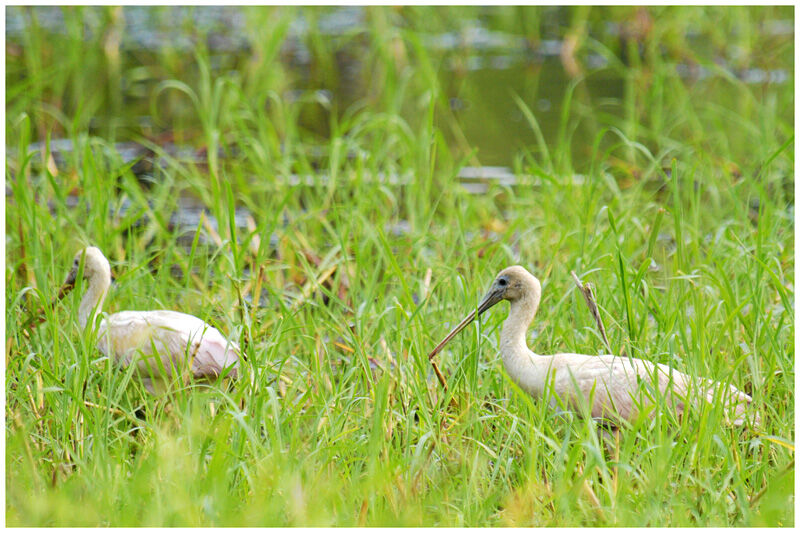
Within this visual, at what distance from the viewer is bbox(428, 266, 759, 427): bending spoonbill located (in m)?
3.74

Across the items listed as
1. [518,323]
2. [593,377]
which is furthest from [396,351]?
[593,377]

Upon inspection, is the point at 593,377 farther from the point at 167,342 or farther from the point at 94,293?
the point at 94,293

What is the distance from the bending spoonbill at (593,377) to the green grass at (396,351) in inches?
3.2

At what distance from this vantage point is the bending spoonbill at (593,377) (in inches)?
147

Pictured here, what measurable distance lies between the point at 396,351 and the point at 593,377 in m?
0.79

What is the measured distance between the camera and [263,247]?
4.67m

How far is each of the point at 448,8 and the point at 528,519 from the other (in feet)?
26.0

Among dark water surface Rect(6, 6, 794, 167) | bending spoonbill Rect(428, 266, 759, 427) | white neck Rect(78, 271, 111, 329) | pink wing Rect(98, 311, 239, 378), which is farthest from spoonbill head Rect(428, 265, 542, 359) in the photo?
dark water surface Rect(6, 6, 794, 167)

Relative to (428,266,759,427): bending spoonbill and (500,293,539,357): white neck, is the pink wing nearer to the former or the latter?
(428,266,759,427): bending spoonbill

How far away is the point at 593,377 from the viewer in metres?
3.88

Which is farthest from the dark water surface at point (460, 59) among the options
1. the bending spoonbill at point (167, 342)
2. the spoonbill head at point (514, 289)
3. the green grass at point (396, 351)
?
the bending spoonbill at point (167, 342)

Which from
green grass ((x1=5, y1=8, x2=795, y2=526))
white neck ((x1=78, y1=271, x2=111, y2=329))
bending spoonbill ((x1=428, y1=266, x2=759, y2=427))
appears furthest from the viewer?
white neck ((x1=78, y1=271, x2=111, y2=329))

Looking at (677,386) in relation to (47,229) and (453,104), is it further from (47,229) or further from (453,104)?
(453,104)

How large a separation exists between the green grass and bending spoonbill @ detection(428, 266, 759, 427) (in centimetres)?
8
